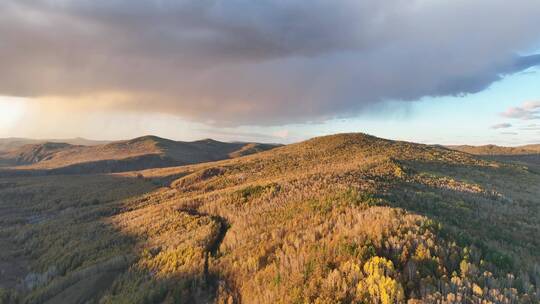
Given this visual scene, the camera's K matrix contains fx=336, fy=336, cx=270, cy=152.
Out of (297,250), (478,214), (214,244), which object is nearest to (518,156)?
(478,214)

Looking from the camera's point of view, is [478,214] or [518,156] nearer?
[478,214]

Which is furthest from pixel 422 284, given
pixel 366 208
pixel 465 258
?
pixel 366 208

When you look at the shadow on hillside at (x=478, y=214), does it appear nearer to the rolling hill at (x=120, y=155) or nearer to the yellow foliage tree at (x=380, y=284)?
the yellow foliage tree at (x=380, y=284)

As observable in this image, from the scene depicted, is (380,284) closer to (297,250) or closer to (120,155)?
(297,250)

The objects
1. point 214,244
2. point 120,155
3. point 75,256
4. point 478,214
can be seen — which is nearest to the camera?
point 214,244

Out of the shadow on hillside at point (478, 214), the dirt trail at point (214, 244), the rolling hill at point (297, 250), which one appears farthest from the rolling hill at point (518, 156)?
the dirt trail at point (214, 244)

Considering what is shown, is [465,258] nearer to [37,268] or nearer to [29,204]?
[37,268]

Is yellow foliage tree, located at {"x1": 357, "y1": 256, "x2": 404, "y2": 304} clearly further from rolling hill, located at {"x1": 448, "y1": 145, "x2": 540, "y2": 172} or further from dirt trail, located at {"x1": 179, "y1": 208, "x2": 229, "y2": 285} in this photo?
rolling hill, located at {"x1": 448, "y1": 145, "x2": 540, "y2": 172}
